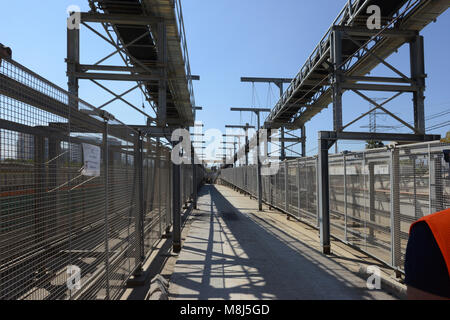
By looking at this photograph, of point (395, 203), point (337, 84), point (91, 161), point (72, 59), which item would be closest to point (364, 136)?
point (337, 84)

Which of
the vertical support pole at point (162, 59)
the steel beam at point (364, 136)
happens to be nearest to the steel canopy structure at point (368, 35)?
the steel beam at point (364, 136)

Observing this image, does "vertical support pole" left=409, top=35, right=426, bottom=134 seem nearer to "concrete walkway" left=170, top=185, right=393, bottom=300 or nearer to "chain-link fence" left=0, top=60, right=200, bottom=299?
"concrete walkway" left=170, top=185, right=393, bottom=300

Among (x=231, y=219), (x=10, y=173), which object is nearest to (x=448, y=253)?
(x=10, y=173)

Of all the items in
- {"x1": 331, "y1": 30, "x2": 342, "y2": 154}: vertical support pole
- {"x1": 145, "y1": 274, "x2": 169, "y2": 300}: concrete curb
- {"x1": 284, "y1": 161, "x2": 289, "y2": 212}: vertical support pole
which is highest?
{"x1": 331, "y1": 30, "x2": 342, "y2": 154}: vertical support pole

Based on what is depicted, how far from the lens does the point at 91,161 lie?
10.1ft

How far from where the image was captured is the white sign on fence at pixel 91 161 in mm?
2926

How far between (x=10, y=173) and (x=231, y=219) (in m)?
11.1

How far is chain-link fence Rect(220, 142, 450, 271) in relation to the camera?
4.40m

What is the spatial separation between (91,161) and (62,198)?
0.49 m

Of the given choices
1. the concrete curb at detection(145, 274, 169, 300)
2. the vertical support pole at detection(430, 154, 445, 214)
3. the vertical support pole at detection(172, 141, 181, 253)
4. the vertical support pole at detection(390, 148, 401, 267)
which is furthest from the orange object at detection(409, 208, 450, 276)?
the vertical support pole at detection(172, 141, 181, 253)

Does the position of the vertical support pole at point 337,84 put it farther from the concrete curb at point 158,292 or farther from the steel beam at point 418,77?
the concrete curb at point 158,292

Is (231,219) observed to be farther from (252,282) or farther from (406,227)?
(406,227)

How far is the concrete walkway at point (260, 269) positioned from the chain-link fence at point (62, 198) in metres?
1.50

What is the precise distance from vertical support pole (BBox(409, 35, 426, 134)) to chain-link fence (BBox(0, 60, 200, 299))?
24.9 ft
